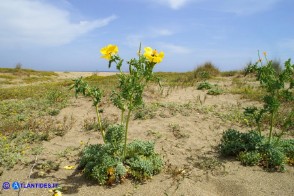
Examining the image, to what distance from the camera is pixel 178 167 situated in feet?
13.6

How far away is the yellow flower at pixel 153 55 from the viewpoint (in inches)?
128

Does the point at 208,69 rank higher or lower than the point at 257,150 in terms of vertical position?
higher

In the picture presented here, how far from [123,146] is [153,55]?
134 centimetres

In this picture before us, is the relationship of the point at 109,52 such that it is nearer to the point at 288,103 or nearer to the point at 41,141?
the point at 41,141

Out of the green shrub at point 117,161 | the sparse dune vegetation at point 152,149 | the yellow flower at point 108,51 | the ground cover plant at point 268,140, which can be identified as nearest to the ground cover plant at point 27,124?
the sparse dune vegetation at point 152,149

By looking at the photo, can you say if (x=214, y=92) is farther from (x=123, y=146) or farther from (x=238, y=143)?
(x=123, y=146)

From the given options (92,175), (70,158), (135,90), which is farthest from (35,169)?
(135,90)

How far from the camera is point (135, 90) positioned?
356 centimetres

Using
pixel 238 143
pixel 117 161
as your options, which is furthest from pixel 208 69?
pixel 117 161

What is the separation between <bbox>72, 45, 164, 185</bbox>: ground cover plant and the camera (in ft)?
11.3

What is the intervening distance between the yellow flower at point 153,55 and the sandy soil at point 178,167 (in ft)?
4.91

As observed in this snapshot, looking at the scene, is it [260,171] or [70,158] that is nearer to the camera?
[260,171]

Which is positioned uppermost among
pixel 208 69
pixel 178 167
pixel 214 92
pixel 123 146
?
pixel 208 69

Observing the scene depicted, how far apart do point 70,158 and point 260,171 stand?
265 cm
